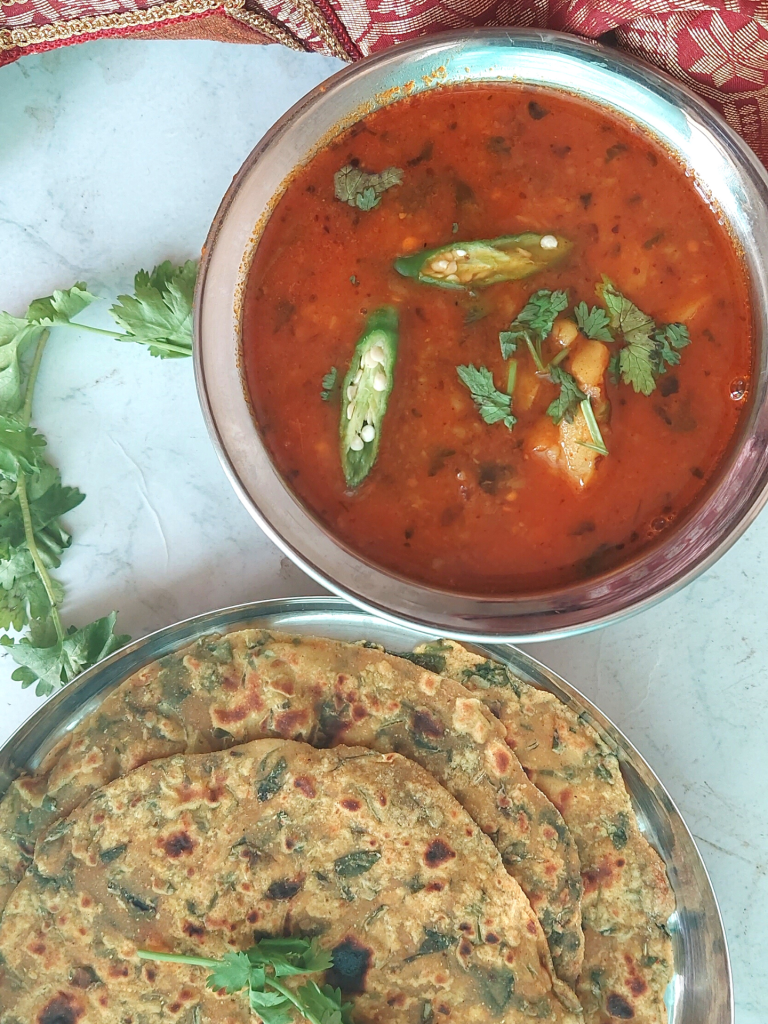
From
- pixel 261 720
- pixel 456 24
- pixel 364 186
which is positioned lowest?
pixel 261 720

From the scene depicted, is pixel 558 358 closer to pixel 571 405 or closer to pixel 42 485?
pixel 571 405

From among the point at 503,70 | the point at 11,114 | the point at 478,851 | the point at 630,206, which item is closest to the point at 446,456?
the point at 630,206

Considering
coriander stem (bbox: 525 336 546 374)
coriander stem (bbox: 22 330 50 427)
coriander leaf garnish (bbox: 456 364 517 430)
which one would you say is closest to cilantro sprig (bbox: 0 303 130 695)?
coriander stem (bbox: 22 330 50 427)

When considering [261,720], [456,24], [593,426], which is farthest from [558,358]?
[261,720]

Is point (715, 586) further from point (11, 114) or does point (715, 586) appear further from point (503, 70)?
point (11, 114)

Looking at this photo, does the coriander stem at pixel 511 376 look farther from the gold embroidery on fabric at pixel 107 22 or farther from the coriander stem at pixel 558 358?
the gold embroidery on fabric at pixel 107 22

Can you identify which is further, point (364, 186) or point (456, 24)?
point (456, 24)

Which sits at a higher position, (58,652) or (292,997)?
(58,652)
